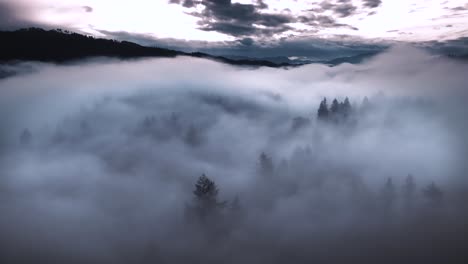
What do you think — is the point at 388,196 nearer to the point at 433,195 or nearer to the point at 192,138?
the point at 433,195

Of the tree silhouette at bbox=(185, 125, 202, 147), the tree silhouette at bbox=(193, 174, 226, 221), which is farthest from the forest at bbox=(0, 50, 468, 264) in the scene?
the tree silhouette at bbox=(185, 125, 202, 147)

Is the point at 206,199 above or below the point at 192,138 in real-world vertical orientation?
above

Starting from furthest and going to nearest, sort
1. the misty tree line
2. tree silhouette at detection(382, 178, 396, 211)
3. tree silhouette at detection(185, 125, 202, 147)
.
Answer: tree silhouette at detection(185, 125, 202, 147), tree silhouette at detection(382, 178, 396, 211), the misty tree line

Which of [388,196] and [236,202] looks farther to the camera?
[388,196]

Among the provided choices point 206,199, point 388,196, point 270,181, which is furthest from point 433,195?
point 206,199

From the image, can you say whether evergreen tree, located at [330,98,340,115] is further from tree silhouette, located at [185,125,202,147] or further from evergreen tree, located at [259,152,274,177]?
evergreen tree, located at [259,152,274,177]

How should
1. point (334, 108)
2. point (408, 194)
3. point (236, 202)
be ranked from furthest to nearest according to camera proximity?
point (334, 108), point (408, 194), point (236, 202)

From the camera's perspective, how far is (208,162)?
146 m

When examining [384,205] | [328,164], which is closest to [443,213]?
[384,205]

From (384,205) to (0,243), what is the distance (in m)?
92.6

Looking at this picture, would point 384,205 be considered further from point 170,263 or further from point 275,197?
point 170,263

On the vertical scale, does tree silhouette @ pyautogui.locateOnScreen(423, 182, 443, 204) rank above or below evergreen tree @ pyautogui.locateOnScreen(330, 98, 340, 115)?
below

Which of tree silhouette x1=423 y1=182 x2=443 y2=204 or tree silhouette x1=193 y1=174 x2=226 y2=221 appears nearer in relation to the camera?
tree silhouette x1=193 y1=174 x2=226 y2=221

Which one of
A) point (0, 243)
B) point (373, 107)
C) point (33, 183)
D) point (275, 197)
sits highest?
point (373, 107)
